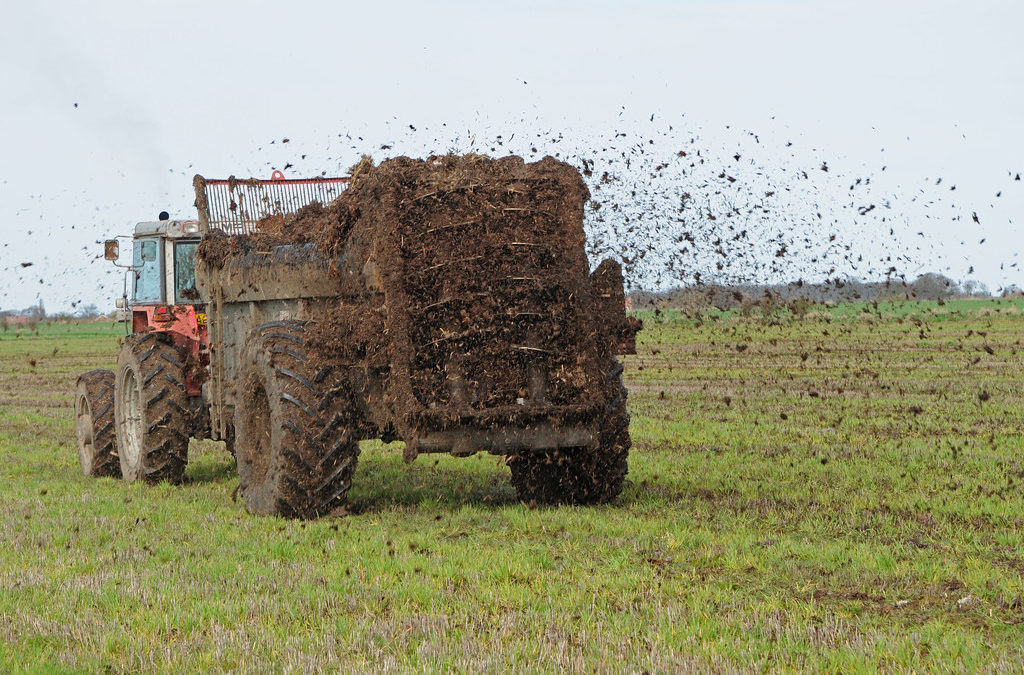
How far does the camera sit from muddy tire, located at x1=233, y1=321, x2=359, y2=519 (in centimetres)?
840

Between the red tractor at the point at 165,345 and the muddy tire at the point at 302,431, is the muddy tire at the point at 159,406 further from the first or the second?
the muddy tire at the point at 302,431

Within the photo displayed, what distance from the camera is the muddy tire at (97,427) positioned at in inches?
478

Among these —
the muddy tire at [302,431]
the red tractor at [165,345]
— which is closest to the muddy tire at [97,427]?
the red tractor at [165,345]

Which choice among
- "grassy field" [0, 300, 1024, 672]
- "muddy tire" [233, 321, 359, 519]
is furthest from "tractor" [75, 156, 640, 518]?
"grassy field" [0, 300, 1024, 672]

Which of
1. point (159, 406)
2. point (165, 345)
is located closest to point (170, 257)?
point (165, 345)

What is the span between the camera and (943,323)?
136 feet

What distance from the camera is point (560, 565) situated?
6.84 meters

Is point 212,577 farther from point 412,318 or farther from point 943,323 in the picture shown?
point 943,323

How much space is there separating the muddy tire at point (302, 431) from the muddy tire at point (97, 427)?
13.1ft

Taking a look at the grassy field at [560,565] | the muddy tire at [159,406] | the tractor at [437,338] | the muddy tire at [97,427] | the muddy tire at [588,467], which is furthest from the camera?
the muddy tire at [97,427]

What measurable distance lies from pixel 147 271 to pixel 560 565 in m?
6.98

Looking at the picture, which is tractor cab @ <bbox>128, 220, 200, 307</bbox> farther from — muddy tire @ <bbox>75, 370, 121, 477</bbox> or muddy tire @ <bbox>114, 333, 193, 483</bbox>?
muddy tire @ <bbox>75, 370, 121, 477</bbox>

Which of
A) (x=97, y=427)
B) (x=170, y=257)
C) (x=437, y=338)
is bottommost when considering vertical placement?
(x=97, y=427)

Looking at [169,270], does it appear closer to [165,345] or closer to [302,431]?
[165,345]
